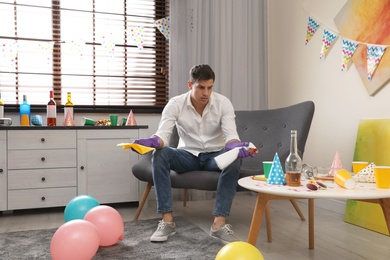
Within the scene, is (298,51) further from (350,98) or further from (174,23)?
(174,23)

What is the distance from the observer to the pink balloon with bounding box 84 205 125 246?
190 cm

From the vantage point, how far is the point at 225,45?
3557 millimetres

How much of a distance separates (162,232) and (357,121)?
1.55 m

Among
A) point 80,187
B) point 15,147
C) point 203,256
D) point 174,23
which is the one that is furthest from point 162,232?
point 174,23

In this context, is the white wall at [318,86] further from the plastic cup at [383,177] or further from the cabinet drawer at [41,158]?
the cabinet drawer at [41,158]

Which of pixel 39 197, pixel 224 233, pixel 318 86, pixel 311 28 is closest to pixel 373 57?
pixel 318 86

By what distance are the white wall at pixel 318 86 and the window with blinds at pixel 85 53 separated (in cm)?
104

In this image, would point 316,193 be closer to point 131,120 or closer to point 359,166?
point 359,166

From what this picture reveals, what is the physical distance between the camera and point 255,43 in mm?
3680

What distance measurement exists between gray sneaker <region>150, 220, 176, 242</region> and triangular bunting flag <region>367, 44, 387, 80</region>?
1623 millimetres

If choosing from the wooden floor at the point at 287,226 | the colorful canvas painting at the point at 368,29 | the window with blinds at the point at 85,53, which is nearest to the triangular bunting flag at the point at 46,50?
the window with blinds at the point at 85,53

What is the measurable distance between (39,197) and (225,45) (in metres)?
2.03

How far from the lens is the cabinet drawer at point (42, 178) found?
2793 mm

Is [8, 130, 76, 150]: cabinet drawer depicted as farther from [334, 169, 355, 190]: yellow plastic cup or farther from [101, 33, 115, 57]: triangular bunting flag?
[334, 169, 355, 190]: yellow plastic cup
